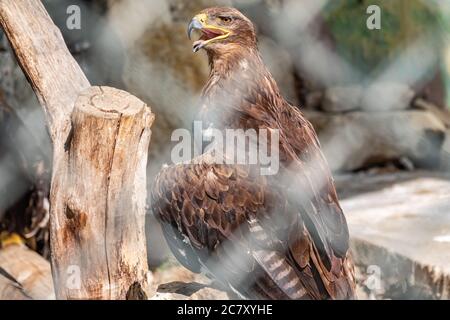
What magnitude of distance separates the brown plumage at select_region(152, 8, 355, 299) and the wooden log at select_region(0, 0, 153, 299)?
0.22 meters

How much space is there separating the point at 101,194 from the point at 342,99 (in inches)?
86.4

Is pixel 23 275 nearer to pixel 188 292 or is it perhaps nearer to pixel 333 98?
pixel 188 292

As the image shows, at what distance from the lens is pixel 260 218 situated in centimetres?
227

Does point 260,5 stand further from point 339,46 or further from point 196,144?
point 196,144

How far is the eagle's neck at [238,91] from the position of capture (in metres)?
2.45

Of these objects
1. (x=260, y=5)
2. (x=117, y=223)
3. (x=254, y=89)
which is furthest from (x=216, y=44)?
(x=260, y=5)

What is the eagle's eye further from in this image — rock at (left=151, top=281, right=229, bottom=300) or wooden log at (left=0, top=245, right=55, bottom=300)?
wooden log at (left=0, top=245, right=55, bottom=300)

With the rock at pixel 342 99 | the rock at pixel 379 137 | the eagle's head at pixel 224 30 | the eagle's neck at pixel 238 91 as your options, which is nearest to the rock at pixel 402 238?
the rock at pixel 379 137

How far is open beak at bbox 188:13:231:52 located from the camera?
2.53m

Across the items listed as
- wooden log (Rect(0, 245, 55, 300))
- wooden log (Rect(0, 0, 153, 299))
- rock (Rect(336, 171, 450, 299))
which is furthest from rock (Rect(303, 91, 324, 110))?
wooden log (Rect(0, 0, 153, 299))

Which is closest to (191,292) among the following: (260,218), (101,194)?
(260,218)

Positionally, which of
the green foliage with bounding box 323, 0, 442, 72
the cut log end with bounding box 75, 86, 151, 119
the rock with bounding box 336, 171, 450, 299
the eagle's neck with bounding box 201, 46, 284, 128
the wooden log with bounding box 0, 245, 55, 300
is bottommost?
the wooden log with bounding box 0, 245, 55, 300

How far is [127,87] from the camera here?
357 centimetres

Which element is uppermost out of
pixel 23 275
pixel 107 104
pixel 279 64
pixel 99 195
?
pixel 107 104
